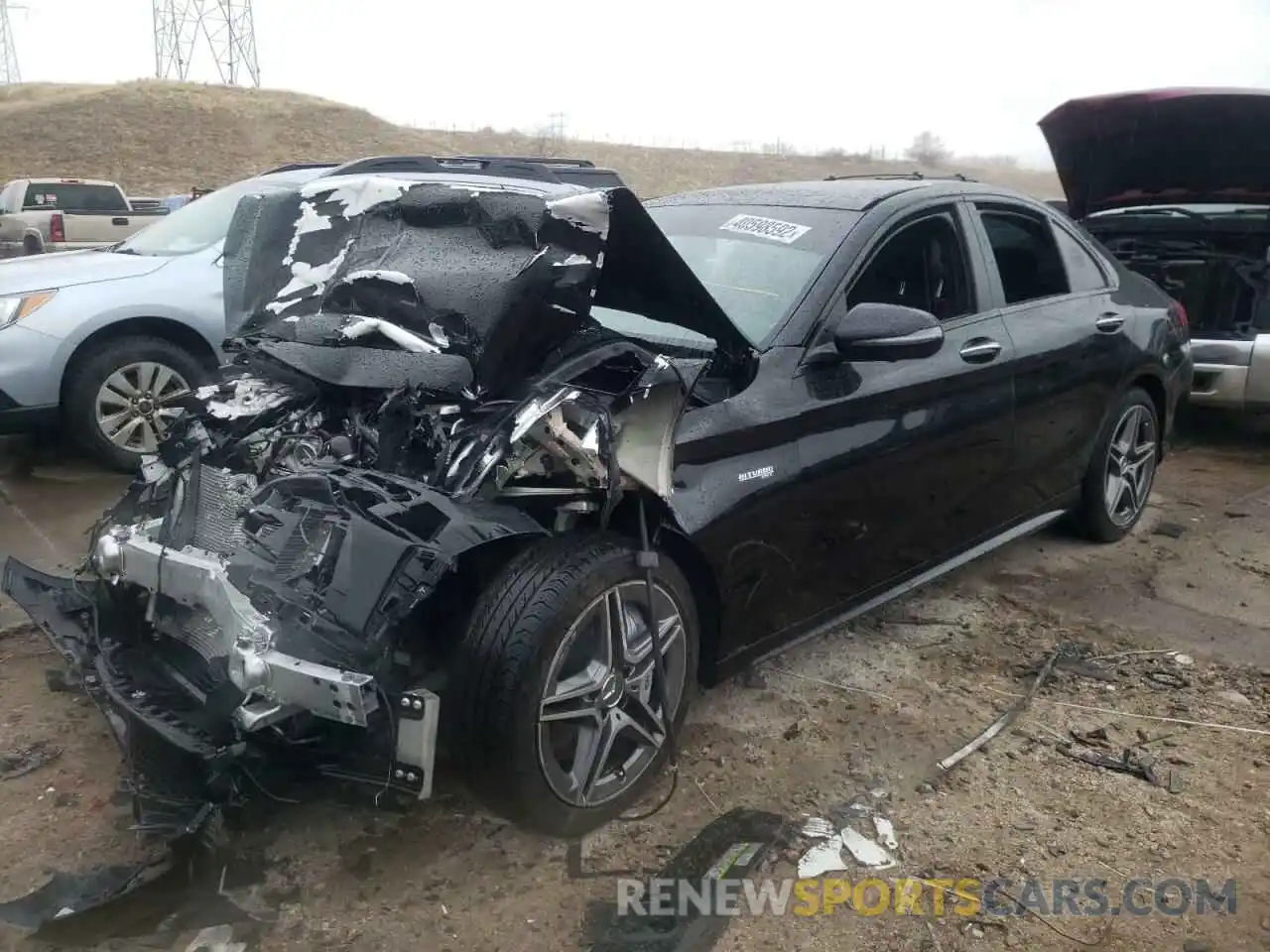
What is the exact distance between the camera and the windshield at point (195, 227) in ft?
19.8

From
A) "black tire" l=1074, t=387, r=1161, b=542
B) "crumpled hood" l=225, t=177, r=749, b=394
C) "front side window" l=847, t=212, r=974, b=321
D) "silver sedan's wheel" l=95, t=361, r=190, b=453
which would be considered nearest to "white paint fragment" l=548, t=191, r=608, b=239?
"crumpled hood" l=225, t=177, r=749, b=394

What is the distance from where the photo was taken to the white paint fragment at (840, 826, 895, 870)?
2.58m

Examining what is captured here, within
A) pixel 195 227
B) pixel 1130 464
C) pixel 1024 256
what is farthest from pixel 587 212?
pixel 195 227

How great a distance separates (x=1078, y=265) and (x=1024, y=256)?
450 millimetres

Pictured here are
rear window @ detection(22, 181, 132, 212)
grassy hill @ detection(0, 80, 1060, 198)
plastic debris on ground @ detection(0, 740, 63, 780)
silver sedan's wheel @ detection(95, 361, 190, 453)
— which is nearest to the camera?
plastic debris on ground @ detection(0, 740, 63, 780)

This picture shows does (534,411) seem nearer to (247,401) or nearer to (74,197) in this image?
(247,401)

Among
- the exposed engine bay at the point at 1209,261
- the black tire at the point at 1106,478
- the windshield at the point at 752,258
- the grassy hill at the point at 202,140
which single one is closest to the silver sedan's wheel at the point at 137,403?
the windshield at the point at 752,258

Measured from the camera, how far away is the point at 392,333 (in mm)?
2803

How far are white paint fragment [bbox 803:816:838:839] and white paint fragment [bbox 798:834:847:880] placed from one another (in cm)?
2

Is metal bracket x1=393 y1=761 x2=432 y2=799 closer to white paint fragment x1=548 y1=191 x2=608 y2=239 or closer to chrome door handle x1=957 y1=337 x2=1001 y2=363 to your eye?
white paint fragment x1=548 y1=191 x2=608 y2=239

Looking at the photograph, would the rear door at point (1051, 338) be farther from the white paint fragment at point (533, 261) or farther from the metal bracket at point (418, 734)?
the metal bracket at point (418, 734)

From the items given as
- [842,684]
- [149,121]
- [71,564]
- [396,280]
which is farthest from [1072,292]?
[149,121]

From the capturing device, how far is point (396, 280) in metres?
2.93

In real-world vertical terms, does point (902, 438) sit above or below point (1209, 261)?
below
